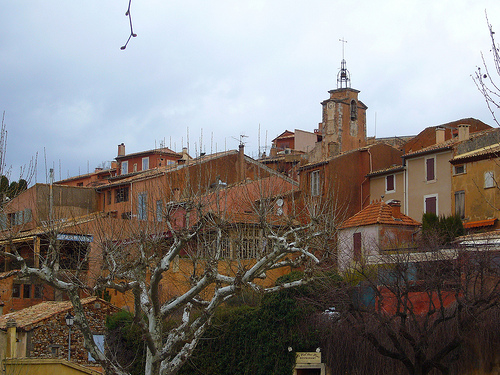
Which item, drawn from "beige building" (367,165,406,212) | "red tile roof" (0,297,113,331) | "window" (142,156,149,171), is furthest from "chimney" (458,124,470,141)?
"window" (142,156,149,171)

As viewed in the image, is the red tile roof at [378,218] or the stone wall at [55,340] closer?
the stone wall at [55,340]

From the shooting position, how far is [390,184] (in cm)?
4331

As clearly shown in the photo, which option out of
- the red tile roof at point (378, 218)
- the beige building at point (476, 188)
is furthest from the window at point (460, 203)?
the red tile roof at point (378, 218)

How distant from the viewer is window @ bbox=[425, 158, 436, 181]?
134 ft

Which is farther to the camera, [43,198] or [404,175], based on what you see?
[43,198]

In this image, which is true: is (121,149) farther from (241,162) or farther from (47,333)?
(47,333)

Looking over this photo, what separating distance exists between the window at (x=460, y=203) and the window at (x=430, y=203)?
183cm

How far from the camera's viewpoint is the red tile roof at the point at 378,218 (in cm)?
3419

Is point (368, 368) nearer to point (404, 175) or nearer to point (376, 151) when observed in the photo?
point (404, 175)

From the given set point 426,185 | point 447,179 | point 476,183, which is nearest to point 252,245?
point 476,183

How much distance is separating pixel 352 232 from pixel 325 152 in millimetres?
19482

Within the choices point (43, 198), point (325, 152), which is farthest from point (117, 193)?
point (325, 152)

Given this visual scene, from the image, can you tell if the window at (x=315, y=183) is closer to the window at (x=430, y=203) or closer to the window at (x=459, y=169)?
the window at (x=430, y=203)

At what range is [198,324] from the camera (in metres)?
19.7
